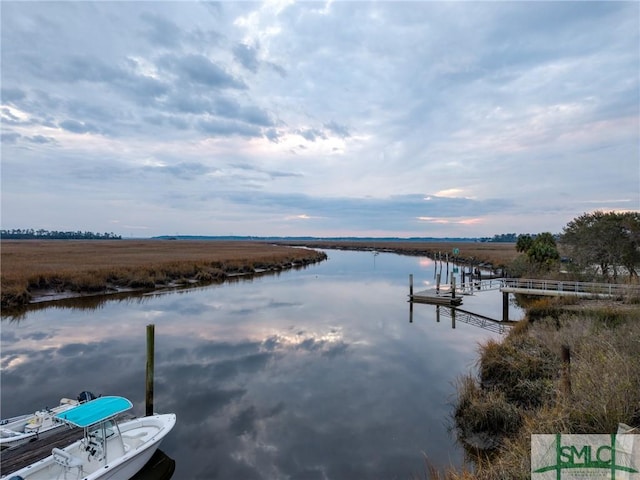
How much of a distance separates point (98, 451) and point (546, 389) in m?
10.4

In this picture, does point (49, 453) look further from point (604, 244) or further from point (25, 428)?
point (604, 244)

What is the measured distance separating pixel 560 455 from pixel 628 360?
3703 mm

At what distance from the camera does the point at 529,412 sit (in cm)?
876

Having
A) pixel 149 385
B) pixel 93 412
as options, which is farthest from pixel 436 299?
pixel 93 412

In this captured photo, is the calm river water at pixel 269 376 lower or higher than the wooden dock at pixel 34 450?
lower

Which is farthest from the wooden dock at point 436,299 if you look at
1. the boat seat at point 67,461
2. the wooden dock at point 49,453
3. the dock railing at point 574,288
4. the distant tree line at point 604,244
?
the boat seat at point 67,461

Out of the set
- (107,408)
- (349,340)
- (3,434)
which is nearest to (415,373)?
(349,340)

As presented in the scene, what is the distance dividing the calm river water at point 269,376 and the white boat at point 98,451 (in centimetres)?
110

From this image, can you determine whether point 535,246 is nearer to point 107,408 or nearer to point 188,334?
point 188,334

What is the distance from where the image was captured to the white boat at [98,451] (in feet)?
21.7

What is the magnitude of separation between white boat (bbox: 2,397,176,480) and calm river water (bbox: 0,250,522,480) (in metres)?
1.10

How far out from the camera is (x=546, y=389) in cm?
938

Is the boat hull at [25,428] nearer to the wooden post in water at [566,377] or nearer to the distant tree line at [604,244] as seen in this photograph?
the wooden post in water at [566,377]

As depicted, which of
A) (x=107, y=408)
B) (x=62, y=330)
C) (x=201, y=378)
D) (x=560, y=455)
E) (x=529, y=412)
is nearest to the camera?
(x=560, y=455)
